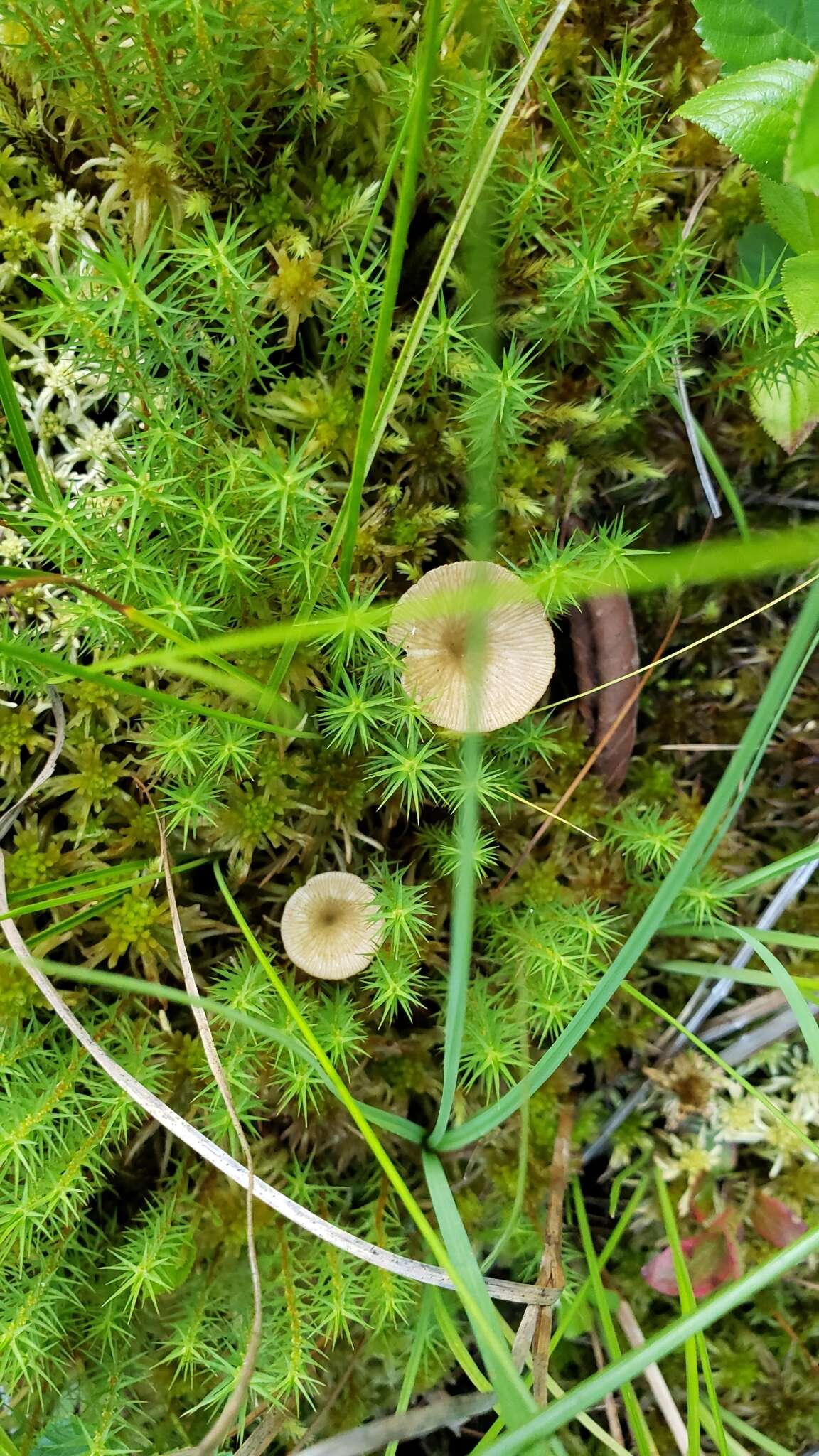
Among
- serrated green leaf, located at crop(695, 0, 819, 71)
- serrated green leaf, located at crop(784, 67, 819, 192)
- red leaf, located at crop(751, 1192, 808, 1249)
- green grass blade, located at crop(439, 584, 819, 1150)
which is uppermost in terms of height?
serrated green leaf, located at crop(695, 0, 819, 71)

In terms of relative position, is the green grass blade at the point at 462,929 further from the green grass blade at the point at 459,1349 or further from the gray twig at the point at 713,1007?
the gray twig at the point at 713,1007

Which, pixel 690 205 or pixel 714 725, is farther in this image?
pixel 714 725

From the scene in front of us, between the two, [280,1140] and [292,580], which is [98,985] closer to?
[280,1140]

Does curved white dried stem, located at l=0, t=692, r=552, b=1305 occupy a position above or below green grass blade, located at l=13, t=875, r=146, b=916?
below

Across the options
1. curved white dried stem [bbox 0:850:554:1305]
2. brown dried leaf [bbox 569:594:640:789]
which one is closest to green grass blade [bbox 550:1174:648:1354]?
curved white dried stem [bbox 0:850:554:1305]

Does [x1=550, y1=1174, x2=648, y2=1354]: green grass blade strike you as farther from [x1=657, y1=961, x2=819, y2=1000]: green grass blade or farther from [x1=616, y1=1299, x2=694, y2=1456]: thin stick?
[x1=657, y1=961, x2=819, y2=1000]: green grass blade

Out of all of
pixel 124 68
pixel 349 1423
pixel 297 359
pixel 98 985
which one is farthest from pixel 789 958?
pixel 124 68

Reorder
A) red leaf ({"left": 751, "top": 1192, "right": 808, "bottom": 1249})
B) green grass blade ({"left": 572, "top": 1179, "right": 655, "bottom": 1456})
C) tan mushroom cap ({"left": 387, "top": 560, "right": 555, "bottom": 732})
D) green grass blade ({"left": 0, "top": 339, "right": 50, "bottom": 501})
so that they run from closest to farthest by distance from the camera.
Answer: green grass blade ({"left": 0, "top": 339, "right": 50, "bottom": 501}) < green grass blade ({"left": 572, "top": 1179, "right": 655, "bottom": 1456}) < tan mushroom cap ({"left": 387, "top": 560, "right": 555, "bottom": 732}) < red leaf ({"left": 751, "top": 1192, "right": 808, "bottom": 1249})
